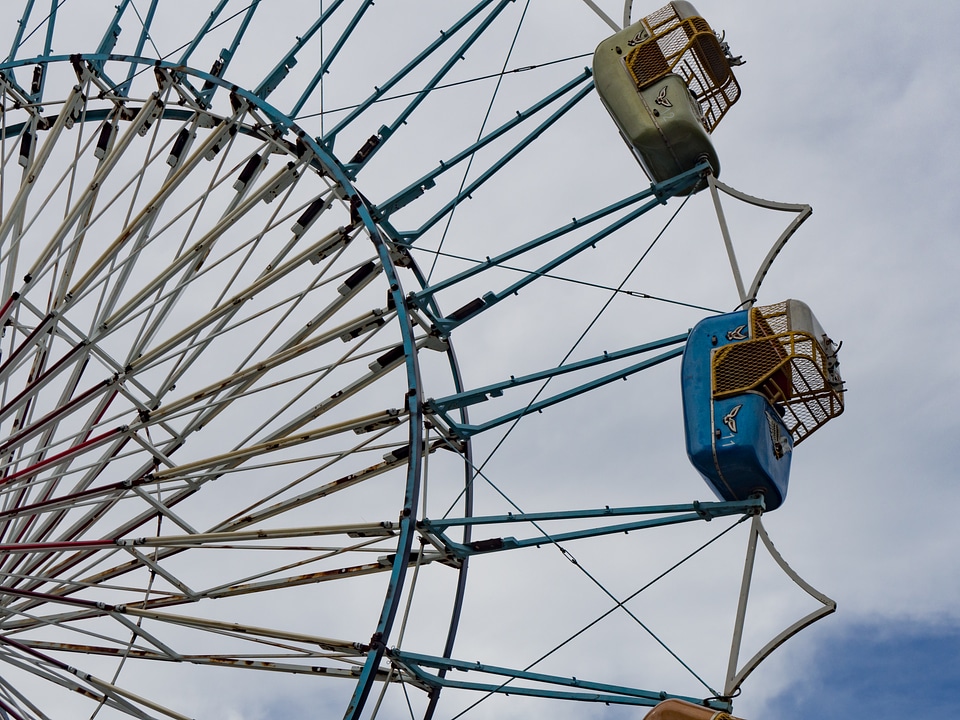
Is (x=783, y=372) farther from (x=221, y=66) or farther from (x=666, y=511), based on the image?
(x=221, y=66)

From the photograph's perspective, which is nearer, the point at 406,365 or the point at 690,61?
the point at 406,365

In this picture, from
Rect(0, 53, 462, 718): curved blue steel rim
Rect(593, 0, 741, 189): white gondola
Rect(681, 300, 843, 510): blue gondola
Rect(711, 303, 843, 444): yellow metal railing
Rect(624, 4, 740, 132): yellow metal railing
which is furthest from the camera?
Rect(624, 4, 740, 132): yellow metal railing

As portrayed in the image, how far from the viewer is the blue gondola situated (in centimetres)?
1752

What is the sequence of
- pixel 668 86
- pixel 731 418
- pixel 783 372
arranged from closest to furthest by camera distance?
pixel 731 418 < pixel 783 372 < pixel 668 86

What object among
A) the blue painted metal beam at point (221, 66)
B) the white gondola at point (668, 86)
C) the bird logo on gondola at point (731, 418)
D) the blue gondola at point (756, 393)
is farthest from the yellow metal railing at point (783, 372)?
the blue painted metal beam at point (221, 66)

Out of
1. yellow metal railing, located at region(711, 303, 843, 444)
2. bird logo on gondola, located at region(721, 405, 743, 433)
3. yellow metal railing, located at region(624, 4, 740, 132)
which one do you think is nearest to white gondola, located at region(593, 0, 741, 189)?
yellow metal railing, located at region(624, 4, 740, 132)

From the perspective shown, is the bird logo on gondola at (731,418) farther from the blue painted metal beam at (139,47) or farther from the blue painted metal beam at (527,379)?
the blue painted metal beam at (139,47)

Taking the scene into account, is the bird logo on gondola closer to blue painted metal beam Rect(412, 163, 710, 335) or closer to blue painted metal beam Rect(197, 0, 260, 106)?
blue painted metal beam Rect(412, 163, 710, 335)

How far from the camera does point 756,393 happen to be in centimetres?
1775

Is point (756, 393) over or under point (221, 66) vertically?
under

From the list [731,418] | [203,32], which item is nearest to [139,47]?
[203,32]

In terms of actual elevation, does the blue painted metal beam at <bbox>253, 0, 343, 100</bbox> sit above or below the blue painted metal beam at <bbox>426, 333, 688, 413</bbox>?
above

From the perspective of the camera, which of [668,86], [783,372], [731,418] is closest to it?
[731,418]

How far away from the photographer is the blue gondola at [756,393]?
1752 centimetres
